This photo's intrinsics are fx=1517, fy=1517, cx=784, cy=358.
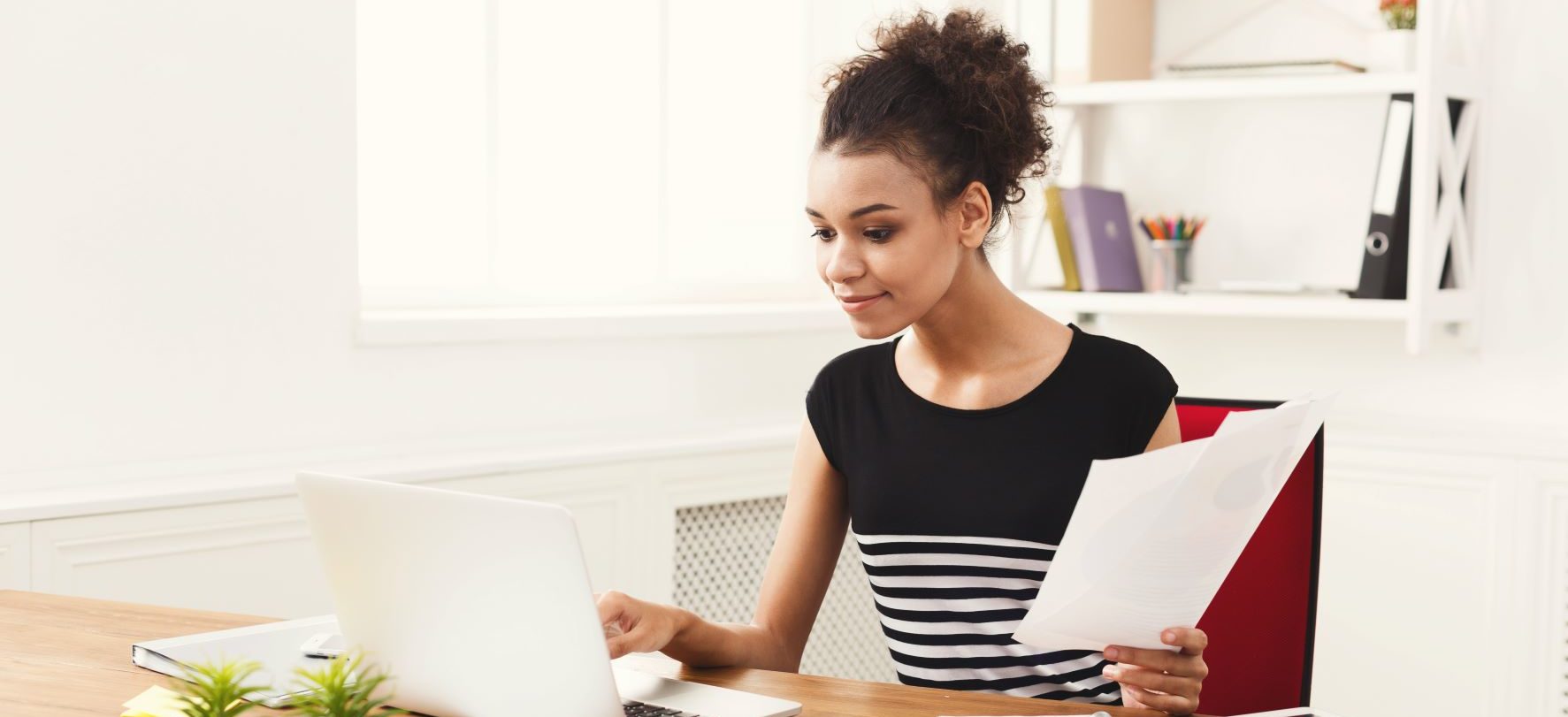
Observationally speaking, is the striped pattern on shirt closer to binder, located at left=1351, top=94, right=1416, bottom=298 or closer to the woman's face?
the woman's face

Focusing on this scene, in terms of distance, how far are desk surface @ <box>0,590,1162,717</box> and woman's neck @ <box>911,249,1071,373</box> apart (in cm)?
41

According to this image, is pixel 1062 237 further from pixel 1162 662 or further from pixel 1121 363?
pixel 1162 662

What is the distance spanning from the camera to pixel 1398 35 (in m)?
2.64

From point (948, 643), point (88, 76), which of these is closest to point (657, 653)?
point (948, 643)

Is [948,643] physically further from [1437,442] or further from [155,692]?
[1437,442]

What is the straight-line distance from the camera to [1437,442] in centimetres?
255

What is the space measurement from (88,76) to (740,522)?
53.0 inches

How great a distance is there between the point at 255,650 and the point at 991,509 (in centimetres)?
70

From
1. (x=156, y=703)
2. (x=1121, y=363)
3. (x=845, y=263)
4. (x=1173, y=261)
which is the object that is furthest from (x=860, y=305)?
(x=1173, y=261)

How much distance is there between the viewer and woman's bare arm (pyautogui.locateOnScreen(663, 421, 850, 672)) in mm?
1499

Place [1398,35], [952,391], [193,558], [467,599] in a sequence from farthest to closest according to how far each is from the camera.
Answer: [1398,35] → [193,558] → [952,391] → [467,599]

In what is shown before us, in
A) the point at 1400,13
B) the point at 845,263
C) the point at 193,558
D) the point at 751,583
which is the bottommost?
the point at 751,583

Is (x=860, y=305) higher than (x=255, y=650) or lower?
higher

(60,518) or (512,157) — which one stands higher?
(512,157)
